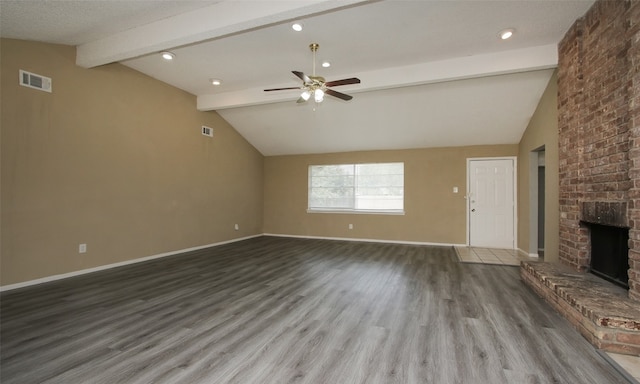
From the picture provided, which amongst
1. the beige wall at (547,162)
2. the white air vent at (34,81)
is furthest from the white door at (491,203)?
the white air vent at (34,81)

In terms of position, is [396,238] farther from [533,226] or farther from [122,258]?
[122,258]

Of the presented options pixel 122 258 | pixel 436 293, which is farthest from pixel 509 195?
pixel 122 258

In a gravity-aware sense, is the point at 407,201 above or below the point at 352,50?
below

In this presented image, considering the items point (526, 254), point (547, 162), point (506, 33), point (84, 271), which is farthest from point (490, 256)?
point (84, 271)

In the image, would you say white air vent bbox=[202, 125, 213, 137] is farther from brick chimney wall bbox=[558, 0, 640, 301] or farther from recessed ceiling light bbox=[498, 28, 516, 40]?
brick chimney wall bbox=[558, 0, 640, 301]

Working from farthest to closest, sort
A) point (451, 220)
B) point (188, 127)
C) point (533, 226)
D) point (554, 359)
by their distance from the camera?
point (451, 220)
point (188, 127)
point (533, 226)
point (554, 359)

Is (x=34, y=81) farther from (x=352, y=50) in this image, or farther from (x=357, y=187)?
(x=357, y=187)

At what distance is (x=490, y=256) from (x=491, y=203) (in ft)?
4.64

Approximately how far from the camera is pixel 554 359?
191cm

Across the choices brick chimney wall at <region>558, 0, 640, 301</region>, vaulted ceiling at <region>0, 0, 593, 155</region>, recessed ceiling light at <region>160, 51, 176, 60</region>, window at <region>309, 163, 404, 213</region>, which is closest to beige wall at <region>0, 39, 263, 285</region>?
vaulted ceiling at <region>0, 0, 593, 155</region>

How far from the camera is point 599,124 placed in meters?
2.87

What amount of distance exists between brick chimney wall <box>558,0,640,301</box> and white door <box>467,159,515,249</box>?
239cm

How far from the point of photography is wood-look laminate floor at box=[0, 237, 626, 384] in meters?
1.76

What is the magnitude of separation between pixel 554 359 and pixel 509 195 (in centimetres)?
474
